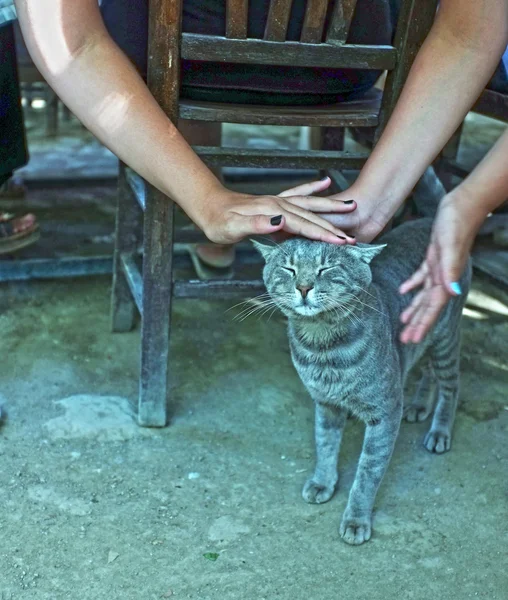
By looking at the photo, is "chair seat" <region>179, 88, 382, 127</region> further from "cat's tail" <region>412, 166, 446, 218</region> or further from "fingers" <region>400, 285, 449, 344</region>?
"fingers" <region>400, 285, 449, 344</region>

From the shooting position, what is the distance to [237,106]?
1.91m

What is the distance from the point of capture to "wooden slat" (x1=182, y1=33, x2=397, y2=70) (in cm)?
175

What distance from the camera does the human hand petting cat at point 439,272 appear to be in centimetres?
150

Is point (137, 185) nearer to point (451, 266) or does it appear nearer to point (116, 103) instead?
point (116, 103)

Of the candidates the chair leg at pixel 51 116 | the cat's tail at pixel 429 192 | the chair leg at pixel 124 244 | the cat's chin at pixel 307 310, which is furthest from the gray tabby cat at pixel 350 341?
the chair leg at pixel 51 116

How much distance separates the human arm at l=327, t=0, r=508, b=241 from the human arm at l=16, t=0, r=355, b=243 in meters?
0.14

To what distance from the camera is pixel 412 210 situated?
2645 mm

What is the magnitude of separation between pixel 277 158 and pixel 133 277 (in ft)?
1.89

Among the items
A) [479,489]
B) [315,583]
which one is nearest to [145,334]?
[315,583]

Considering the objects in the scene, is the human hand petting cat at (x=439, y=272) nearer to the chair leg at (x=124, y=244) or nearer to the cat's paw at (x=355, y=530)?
the cat's paw at (x=355, y=530)

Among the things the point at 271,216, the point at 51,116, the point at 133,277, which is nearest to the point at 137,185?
the point at 133,277

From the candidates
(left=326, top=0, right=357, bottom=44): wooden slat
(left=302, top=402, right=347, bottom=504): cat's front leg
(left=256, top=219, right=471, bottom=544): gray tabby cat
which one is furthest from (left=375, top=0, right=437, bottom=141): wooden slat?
(left=302, top=402, right=347, bottom=504): cat's front leg

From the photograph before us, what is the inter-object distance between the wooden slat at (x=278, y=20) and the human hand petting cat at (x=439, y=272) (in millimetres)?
A: 548

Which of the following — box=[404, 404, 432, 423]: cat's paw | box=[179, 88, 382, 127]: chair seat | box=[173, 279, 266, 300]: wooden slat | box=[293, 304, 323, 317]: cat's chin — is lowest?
box=[404, 404, 432, 423]: cat's paw
